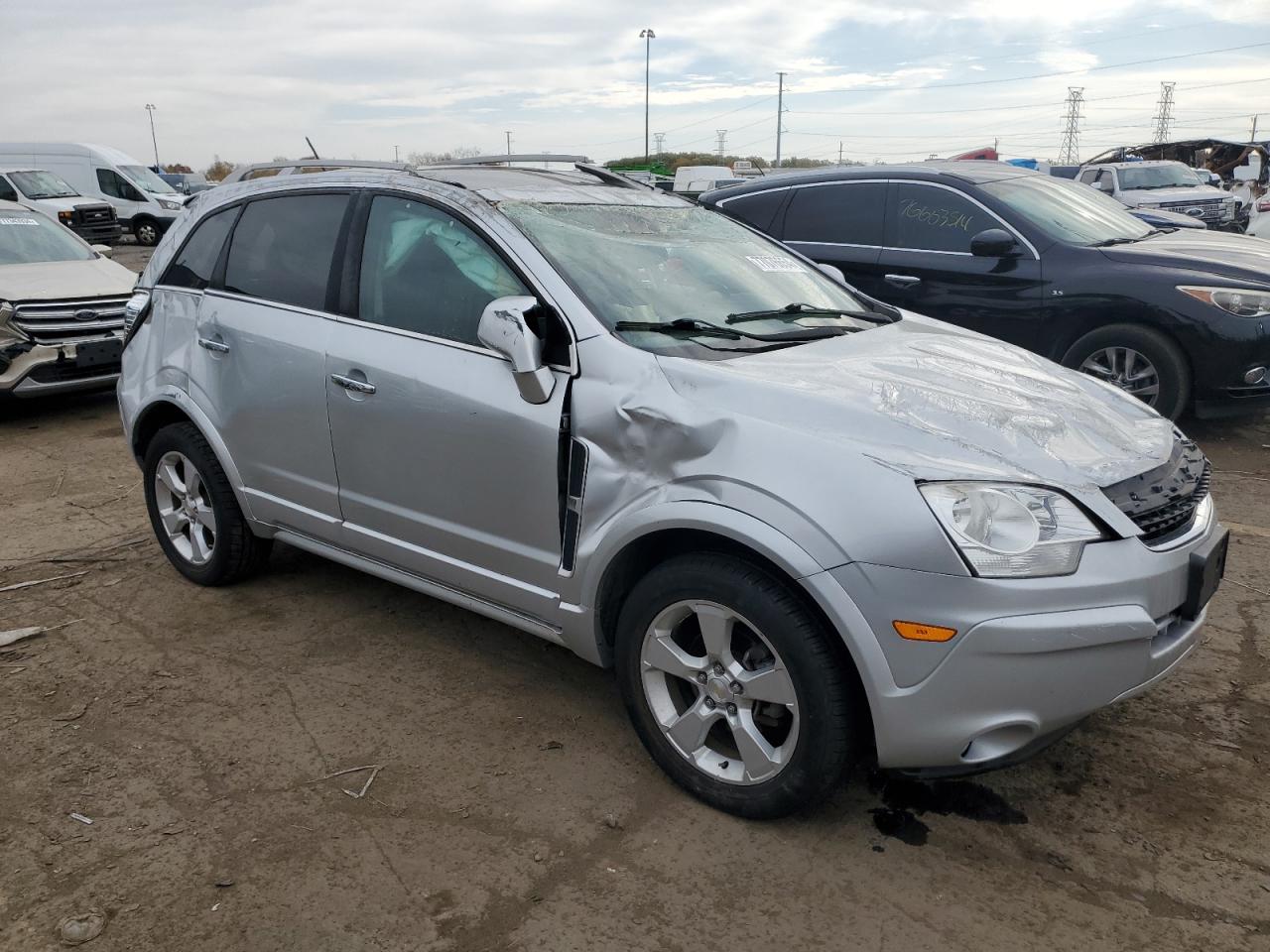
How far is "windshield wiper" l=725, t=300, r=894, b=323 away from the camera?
3404 mm

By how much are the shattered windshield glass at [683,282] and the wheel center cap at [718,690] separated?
94 centimetres

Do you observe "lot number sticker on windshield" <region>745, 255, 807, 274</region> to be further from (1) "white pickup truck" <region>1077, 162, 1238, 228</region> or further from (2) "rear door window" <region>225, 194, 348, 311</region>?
(1) "white pickup truck" <region>1077, 162, 1238, 228</region>

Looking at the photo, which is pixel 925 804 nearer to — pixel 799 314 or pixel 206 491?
pixel 799 314

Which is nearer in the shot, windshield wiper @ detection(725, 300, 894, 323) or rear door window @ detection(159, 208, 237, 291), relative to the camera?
windshield wiper @ detection(725, 300, 894, 323)

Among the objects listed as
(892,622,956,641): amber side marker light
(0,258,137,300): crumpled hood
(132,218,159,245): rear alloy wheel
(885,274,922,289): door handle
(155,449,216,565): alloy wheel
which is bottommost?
(132,218,159,245): rear alloy wheel

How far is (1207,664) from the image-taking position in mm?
3643

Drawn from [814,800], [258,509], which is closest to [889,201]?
[258,509]

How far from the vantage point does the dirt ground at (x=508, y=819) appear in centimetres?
244

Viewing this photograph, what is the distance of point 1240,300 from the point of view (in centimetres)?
607

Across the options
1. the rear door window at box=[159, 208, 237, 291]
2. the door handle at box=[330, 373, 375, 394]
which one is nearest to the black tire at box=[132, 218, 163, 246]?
the rear door window at box=[159, 208, 237, 291]

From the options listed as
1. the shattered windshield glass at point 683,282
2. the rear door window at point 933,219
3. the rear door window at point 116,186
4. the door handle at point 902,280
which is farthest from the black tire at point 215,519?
the rear door window at point 116,186

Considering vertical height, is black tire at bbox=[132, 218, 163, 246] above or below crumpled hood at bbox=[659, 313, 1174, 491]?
below

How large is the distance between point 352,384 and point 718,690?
1678 mm

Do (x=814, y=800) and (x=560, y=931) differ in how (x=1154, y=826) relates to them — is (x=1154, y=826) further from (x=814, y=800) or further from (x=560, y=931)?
(x=560, y=931)
